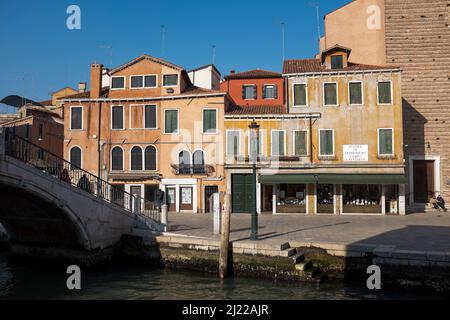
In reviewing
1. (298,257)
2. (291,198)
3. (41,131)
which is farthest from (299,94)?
(41,131)

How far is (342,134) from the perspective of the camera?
22016mm

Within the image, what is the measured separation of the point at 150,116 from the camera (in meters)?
24.5

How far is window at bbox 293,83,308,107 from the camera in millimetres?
22497

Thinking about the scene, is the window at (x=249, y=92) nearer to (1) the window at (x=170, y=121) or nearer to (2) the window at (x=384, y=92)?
(1) the window at (x=170, y=121)

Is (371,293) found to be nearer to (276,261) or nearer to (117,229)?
(276,261)

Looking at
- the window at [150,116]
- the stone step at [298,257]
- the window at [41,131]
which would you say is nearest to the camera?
the stone step at [298,257]

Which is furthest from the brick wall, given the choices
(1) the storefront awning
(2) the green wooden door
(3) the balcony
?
(3) the balcony

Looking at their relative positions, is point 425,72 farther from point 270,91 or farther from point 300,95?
point 270,91

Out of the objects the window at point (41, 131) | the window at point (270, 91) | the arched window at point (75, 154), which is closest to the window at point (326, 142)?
the window at point (270, 91)

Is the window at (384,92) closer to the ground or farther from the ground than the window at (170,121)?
farther from the ground

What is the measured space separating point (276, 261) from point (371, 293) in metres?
2.59

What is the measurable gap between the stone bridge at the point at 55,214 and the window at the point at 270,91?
1406 cm

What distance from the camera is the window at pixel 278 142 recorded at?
22.4m

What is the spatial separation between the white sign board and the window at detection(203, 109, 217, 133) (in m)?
7.41
